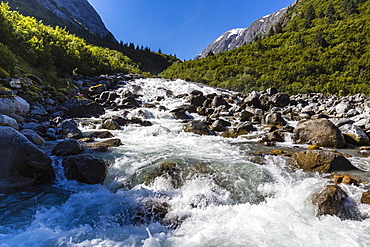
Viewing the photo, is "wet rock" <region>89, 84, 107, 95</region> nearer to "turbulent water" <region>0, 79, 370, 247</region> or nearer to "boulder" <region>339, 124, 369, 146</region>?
"turbulent water" <region>0, 79, 370, 247</region>

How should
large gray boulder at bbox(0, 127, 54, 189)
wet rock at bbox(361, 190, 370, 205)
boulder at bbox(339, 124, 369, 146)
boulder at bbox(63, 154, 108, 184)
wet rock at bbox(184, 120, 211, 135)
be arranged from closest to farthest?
wet rock at bbox(361, 190, 370, 205) < large gray boulder at bbox(0, 127, 54, 189) < boulder at bbox(63, 154, 108, 184) < boulder at bbox(339, 124, 369, 146) < wet rock at bbox(184, 120, 211, 135)

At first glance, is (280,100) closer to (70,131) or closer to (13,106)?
(70,131)

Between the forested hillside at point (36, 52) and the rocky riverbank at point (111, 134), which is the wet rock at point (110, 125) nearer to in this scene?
the rocky riverbank at point (111, 134)

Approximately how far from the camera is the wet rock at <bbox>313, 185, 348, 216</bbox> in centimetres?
311

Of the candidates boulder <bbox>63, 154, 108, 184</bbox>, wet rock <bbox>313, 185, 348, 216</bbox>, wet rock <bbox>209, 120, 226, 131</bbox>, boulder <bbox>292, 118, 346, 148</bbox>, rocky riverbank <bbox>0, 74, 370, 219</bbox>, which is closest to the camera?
wet rock <bbox>313, 185, 348, 216</bbox>

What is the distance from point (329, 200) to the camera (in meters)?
3.17

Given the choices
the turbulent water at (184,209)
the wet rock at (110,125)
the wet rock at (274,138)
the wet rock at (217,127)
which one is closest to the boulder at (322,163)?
the turbulent water at (184,209)

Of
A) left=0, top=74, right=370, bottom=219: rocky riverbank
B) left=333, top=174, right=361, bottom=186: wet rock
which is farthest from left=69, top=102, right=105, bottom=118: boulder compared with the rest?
left=333, top=174, right=361, bottom=186: wet rock

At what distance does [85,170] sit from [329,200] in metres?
4.84

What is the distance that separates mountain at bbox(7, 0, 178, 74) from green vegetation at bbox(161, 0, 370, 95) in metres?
25.3

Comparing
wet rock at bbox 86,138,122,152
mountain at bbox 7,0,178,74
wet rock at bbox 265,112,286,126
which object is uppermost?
mountain at bbox 7,0,178,74

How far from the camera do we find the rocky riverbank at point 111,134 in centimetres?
396

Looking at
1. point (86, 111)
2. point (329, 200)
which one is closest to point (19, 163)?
point (329, 200)

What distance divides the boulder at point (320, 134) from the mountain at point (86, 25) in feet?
158
